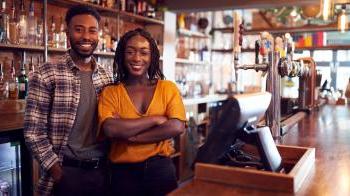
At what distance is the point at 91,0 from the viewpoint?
146 inches

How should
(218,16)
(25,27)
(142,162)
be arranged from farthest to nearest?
1. (218,16)
2. (25,27)
3. (142,162)

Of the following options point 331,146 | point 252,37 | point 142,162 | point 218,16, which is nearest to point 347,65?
point 252,37

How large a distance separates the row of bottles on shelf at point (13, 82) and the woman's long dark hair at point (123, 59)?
1313 millimetres

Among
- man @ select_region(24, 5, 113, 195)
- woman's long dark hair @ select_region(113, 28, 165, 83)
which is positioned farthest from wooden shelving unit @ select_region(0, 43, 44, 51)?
woman's long dark hair @ select_region(113, 28, 165, 83)

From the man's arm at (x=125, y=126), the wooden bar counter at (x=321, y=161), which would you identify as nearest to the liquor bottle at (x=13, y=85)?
the man's arm at (x=125, y=126)

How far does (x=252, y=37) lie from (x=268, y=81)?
597cm

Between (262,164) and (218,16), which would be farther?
(218,16)

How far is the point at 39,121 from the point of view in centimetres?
175

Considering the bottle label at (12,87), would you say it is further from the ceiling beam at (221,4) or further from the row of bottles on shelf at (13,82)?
the ceiling beam at (221,4)

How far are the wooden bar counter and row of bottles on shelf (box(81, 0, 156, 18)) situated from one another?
2.31 metres

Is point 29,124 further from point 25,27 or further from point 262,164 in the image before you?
point 25,27

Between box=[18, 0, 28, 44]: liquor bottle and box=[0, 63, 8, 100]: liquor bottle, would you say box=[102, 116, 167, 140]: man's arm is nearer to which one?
box=[0, 63, 8, 100]: liquor bottle

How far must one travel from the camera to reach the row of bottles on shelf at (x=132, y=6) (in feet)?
12.8

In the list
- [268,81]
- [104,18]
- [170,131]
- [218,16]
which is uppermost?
[218,16]
